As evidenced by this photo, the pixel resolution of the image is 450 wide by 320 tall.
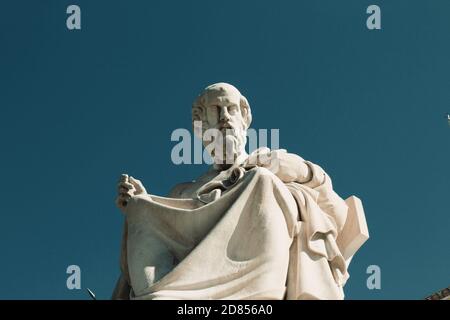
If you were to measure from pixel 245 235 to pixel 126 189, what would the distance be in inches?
57.9

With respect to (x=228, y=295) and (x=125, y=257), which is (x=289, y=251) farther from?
(x=125, y=257)

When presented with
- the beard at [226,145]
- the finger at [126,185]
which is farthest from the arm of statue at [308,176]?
the finger at [126,185]

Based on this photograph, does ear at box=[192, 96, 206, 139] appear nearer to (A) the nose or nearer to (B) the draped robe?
(A) the nose

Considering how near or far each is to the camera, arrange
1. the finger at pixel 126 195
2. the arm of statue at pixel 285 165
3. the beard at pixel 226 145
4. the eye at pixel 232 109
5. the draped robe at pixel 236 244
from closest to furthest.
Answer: the draped robe at pixel 236 244 → the finger at pixel 126 195 → the arm of statue at pixel 285 165 → the beard at pixel 226 145 → the eye at pixel 232 109

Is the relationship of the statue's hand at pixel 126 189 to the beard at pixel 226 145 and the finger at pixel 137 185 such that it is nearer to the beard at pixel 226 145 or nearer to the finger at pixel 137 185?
the finger at pixel 137 185

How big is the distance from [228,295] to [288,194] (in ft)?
4.32

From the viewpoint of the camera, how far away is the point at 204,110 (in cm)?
1105

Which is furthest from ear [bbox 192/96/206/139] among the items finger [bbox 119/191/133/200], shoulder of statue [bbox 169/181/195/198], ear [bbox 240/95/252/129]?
finger [bbox 119/191/133/200]

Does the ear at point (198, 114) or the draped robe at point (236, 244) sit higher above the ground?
the ear at point (198, 114)

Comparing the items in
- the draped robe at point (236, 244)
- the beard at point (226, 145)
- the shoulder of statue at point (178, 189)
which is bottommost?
the draped robe at point (236, 244)

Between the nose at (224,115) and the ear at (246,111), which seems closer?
the nose at (224,115)

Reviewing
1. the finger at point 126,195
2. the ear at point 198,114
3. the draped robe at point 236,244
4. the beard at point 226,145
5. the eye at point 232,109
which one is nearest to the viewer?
the draped robe at point 236,244

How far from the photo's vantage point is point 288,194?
988 cm

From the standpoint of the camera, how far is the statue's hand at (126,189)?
33.7ft
